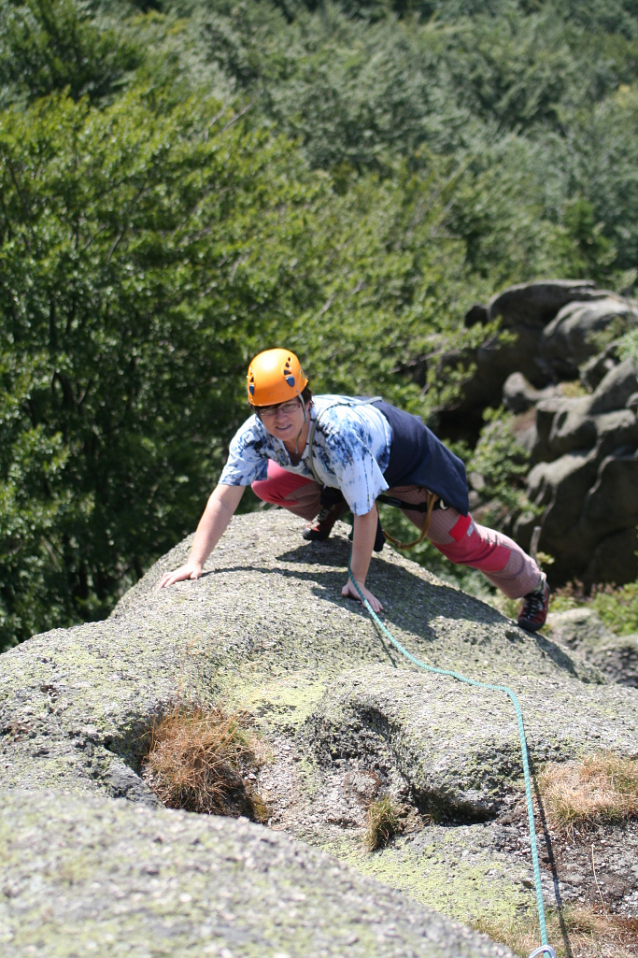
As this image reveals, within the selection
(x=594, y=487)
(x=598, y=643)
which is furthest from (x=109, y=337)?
(x=594, y=487)

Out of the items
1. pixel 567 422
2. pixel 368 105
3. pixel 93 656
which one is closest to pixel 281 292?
pixel 567 422

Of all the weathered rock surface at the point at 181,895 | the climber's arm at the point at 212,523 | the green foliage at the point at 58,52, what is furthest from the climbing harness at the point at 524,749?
the green foliage at the point at 58,52

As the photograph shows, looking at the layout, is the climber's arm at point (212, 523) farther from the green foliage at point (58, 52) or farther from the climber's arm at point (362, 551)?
the green foliage at point (58, 52)

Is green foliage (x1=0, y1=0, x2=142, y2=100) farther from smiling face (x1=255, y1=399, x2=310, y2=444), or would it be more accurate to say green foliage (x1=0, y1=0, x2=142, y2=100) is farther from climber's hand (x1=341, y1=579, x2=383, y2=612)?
climber's hand (x1=341, y1=579, x2=383, y2=612)

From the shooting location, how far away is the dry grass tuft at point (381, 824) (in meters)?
3.65

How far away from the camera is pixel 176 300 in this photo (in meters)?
12.2

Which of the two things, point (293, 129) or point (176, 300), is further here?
point (293, 129)

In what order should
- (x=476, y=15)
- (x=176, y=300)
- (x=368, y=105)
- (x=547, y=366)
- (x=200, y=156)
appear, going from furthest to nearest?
1. (x=476, y=15)
2. (x=368, y=105)
3. (x=547, y=366)
4. (x=200, y=156)
5. (x=176, y=300)

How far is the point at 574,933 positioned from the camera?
3115 millimetres

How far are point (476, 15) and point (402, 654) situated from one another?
6041 centimetres

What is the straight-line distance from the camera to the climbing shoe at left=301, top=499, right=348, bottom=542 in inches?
245

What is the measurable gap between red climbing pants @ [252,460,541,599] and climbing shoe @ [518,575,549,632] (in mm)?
94

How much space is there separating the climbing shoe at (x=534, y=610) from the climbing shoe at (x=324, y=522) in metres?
1.55

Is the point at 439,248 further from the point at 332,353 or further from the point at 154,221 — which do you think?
the point at 154,221
